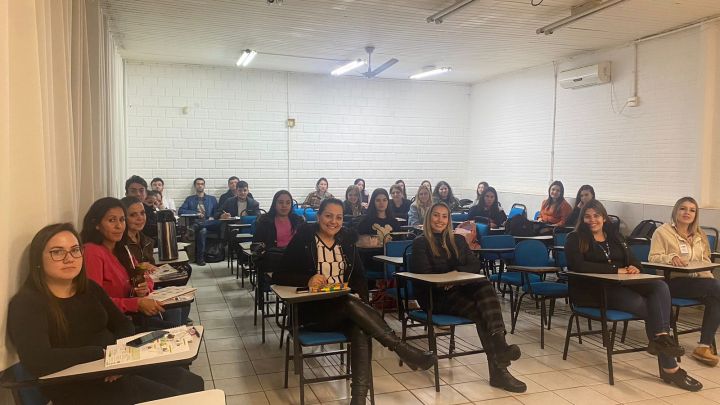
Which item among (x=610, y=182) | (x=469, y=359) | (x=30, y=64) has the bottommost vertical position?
(x=469, y=359)

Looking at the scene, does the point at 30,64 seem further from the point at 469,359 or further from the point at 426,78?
the point at 426,78

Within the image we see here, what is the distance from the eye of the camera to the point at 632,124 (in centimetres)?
712

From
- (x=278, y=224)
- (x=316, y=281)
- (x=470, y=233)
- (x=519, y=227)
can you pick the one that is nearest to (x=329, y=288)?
(x=316, y=281)

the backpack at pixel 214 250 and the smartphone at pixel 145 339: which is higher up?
the smartphone at pixel 145 339

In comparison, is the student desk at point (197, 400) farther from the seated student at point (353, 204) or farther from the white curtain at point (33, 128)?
the seated student at point (353, 204)

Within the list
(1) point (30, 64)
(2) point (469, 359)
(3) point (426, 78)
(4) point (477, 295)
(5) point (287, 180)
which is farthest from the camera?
(3) point (426, 78)

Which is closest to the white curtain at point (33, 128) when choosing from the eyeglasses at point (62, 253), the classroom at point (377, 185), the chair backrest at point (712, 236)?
the classroom at point (377, 185)

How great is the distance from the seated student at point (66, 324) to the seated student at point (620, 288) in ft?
10.3

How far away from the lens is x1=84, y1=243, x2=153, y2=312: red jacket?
9.67 feet

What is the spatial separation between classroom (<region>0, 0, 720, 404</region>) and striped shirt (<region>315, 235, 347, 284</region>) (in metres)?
0.02

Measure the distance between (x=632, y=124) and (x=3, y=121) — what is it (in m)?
7.35

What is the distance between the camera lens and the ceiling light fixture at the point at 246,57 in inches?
306

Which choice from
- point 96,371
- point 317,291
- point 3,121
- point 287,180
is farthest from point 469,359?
point 287,180

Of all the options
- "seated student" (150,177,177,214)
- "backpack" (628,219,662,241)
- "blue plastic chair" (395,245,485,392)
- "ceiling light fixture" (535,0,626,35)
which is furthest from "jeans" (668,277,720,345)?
"seated student" (150,177,177,214)
